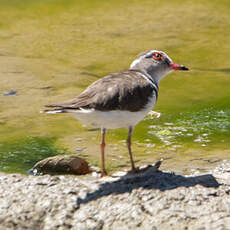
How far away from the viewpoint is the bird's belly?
5352 millimetres

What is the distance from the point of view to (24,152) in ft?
23.7

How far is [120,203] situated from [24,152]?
2.59m

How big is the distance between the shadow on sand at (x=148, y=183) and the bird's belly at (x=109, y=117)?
609mm

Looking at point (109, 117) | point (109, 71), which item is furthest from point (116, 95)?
point (109, 71)

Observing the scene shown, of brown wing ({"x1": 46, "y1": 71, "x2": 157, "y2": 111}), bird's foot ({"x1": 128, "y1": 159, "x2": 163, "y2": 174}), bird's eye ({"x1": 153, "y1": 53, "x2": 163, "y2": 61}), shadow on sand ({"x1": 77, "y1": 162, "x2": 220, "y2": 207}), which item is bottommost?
bird's foot ({"x1": 128, "y1": 159, "x2": 163, "y2": 174})

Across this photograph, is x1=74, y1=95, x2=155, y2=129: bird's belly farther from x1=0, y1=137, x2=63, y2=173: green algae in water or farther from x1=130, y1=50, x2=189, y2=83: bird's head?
x1=0, y1=137, x2=63, y2=173: green algae in water

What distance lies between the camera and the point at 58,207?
5.11 meters

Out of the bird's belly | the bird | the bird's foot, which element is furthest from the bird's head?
the bird's foot

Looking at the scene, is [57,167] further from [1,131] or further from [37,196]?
[1,131]

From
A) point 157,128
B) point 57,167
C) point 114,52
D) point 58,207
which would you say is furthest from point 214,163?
point 114,52

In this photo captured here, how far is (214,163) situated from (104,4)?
9.04m

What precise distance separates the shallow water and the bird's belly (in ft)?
4.15

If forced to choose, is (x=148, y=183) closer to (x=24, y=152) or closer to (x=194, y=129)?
(x=24, y=152)

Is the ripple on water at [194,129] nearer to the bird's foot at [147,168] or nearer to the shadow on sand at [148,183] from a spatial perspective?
the bird's foot at [147,168]
